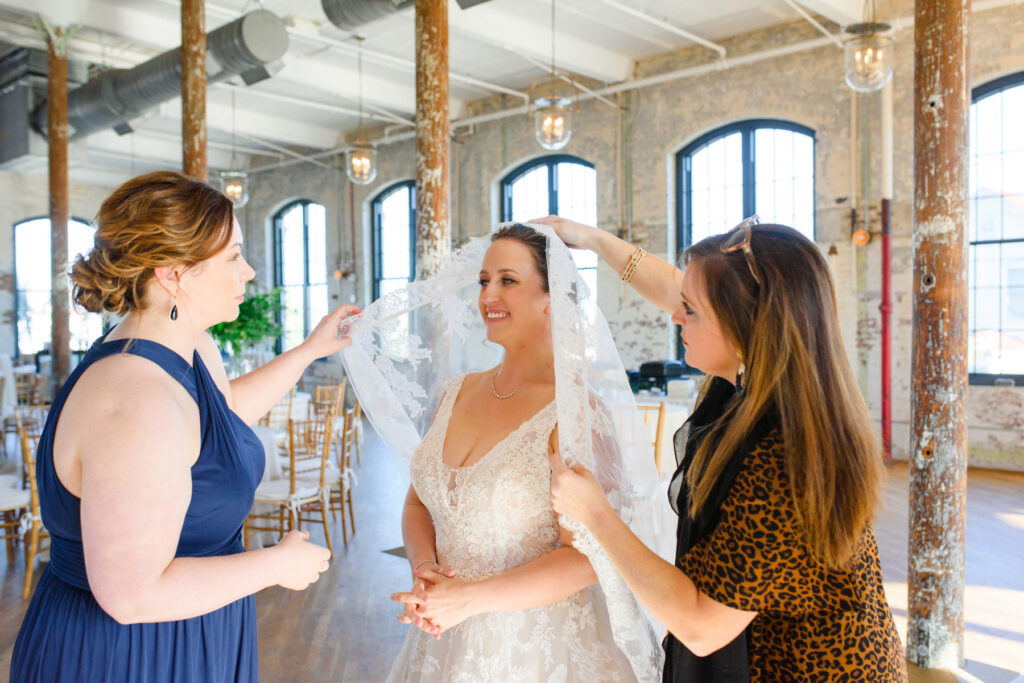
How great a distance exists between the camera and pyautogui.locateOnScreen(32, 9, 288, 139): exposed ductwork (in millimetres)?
7781

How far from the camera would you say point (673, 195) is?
11.0 m

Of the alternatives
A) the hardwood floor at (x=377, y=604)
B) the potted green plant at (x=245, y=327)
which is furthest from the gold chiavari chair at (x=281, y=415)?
the hardwood floor at (x=377, y=604)

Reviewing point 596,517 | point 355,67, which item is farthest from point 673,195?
point 596,517

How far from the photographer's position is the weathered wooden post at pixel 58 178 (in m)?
9.45

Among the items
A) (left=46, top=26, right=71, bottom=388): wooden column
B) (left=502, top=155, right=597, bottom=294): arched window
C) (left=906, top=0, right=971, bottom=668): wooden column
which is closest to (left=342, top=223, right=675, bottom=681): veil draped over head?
(left=906, top=0, right=971, bottom=668): wooden column

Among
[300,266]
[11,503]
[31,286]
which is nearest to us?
[11,503]

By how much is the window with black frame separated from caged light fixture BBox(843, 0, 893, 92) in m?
3.55

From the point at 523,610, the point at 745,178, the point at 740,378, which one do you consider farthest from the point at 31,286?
the point at 740,378

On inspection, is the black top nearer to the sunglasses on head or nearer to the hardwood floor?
the sunglasses on head

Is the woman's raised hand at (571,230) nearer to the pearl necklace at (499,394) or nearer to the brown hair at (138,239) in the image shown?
the pearl necklace at (499,394)

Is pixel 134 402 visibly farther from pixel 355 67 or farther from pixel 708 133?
pixel 355 67

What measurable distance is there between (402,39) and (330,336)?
8899 mm

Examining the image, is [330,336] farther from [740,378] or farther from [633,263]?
[740,378]

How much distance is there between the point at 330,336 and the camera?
2.25m
